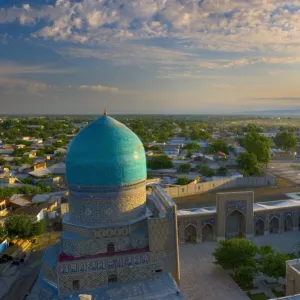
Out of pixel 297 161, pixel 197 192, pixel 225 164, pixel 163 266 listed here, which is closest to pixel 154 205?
pixel 163 266

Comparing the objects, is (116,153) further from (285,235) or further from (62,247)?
(285,235)

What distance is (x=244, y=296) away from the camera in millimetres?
13070

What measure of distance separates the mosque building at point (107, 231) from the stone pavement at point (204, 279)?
253cm

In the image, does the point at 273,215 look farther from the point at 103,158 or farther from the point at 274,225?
the point at 103,158

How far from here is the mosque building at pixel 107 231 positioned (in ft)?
35.2

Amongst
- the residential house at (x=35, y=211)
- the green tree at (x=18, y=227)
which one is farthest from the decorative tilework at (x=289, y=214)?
the residential house at (x=35, y=211)

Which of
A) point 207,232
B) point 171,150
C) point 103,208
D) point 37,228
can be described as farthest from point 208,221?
point 171,150

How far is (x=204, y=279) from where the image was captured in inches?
568

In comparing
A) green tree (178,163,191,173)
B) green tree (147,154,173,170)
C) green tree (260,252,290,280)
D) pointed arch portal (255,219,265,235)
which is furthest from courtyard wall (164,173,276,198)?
green tree (260,252,290,280)

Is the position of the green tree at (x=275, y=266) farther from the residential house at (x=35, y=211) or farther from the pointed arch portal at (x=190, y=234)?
the residential house at (x=35, y=211)

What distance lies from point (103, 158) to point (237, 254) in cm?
751

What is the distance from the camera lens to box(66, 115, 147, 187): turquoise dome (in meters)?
11.1

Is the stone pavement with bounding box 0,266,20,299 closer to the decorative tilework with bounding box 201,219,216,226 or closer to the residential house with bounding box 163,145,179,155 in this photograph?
the decorative tilework with bounding box 201,219,216,226

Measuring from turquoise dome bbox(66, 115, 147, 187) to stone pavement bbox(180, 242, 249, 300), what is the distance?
553 cm
